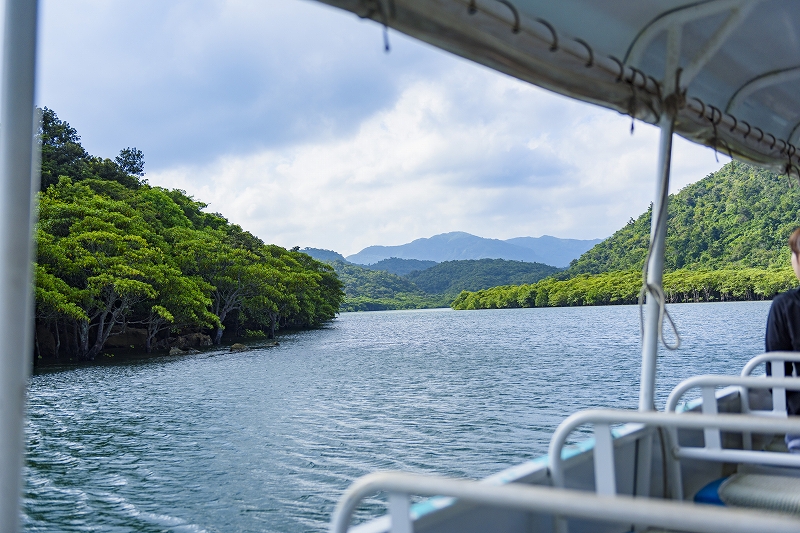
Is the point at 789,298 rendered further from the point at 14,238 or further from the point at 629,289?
the point at 629,289

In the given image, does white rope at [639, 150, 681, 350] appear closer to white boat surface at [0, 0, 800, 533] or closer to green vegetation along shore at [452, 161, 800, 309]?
white boat surface at [0, 0, 800, 533]

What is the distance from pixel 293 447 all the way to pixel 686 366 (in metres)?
12.9

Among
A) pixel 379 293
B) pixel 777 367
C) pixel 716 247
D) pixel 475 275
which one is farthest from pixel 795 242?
pixel 475 275

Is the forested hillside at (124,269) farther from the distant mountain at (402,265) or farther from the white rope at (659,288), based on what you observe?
the distant mountain at (402,265)

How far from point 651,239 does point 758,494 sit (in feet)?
3.42

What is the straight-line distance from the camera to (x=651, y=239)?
2496mm

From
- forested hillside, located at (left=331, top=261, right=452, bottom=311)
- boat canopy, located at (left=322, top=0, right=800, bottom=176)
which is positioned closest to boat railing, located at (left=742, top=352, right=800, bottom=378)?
boat canopy, located at (left=322, top=0, right=800, bottom=176)

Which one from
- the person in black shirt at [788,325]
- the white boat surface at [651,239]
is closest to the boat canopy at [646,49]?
the white boat surface at [651,239]

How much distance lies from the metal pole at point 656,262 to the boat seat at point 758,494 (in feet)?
1.56

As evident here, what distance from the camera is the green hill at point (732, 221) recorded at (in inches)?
1537

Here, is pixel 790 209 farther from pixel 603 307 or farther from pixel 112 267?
pixel 112 267

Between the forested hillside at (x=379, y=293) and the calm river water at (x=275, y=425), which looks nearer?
the calm river water at (x=275, y=425)

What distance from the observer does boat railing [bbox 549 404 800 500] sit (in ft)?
3.75

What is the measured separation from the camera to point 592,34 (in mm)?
2062
